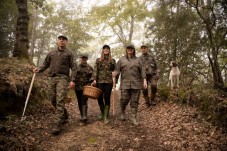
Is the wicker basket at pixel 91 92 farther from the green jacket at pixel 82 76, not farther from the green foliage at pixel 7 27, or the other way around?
the green foliage at pixel 7 27

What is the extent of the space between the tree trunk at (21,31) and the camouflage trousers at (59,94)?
6287 mm

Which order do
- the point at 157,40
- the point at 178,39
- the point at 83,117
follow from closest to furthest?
the point at 83,117
the point at 178,39
the point at 157,40

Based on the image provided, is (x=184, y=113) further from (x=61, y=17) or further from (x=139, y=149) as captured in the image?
(x=61, y=17)

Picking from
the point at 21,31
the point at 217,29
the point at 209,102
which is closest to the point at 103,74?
the point at 209,102

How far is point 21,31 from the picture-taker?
12.4m

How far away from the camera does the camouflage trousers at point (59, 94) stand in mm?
6543

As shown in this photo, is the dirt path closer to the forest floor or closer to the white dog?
the forest floor

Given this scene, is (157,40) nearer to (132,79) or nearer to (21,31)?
(21,31)

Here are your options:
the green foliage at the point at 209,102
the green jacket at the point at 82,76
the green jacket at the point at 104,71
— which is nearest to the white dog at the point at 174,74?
the green foliage at the point at 209,102

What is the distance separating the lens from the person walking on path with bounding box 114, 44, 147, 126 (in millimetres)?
7555

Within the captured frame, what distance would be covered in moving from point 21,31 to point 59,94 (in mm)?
7057

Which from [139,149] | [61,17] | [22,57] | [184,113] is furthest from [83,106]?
[61,17]

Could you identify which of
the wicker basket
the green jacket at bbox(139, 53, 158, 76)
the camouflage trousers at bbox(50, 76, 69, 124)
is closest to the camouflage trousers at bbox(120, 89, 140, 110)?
the wicker basket

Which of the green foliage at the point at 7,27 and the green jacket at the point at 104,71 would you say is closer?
the green jacket at the point at 104,71
